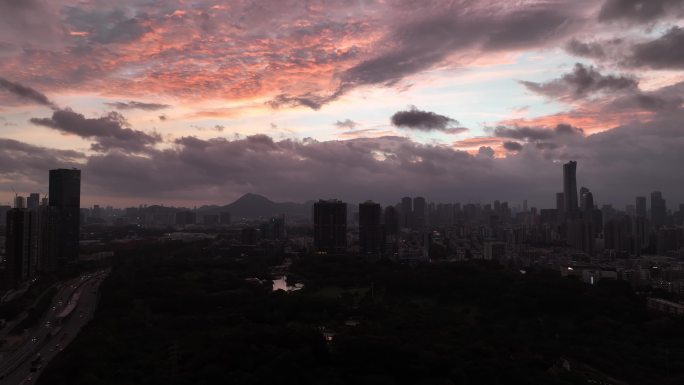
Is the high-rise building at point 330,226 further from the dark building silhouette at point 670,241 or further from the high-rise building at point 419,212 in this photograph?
the high-rise building at point 419,212

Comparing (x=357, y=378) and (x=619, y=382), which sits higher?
(x=357, y=378)

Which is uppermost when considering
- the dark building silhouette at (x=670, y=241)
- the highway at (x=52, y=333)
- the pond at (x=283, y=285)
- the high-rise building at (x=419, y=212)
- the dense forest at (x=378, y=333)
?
the high-rise building at (x=419, y=212)

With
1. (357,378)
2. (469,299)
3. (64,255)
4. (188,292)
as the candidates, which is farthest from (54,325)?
(64,255)

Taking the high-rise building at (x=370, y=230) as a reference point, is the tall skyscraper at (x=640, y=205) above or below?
above

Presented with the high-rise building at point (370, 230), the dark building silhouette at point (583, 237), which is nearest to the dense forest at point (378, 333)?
the high-rise building at point (370, 230)

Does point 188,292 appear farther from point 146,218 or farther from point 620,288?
point 146,218
